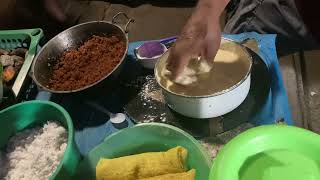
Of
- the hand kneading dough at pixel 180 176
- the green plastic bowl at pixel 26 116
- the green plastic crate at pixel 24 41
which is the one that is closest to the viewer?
the hand kneading dough at pixel 180 176

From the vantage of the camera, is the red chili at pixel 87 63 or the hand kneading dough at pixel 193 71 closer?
the hand kneading dough at pixel 193 71

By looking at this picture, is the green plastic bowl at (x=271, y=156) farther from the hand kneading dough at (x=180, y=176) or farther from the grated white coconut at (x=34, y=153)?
the grated white coconut at (x=34, y=153)

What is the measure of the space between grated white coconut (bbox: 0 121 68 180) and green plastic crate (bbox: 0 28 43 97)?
28cm

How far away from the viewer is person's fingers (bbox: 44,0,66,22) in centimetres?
180

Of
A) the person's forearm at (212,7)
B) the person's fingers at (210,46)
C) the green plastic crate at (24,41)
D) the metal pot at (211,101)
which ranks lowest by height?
the green plastic crate at (24,41)

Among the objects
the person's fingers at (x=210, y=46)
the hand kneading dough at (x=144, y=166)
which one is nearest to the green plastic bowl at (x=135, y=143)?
the hand kneading dough at (x=144, y=166)

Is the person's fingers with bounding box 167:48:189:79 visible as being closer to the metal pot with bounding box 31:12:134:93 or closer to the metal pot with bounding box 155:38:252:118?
the metal pot with bounding box 155:38:252:118

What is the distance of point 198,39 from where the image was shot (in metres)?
0.88

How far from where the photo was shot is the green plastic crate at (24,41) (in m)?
1.27

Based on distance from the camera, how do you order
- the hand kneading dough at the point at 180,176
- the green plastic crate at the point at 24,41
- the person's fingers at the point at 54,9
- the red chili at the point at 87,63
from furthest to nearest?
the person's fingers at the point at 54,9, the green plastic crate at the point at 24,41, the red chili at the point at 87,63, the hand kneading dough at the point at 180,176

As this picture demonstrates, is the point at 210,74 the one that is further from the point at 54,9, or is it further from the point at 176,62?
the point at 54,9

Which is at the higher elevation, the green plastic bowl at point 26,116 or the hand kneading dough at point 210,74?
the hand kneading dough at point 210,74

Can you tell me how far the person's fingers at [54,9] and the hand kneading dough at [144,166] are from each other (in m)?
1.16

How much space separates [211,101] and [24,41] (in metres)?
0.82
